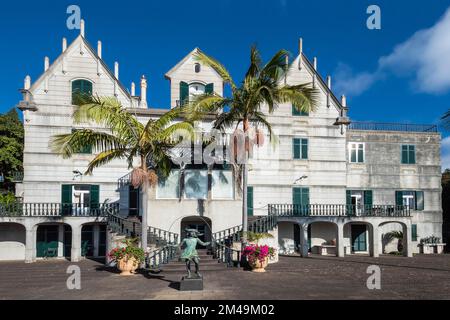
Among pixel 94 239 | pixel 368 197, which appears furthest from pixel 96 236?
pixel 368 197

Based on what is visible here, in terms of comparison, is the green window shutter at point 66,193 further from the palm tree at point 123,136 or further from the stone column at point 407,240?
the stone column at point 407,240

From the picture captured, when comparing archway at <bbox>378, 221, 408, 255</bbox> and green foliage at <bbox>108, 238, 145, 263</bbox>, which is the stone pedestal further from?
archway at <bbox>378, 221, 408, 255</bbox>

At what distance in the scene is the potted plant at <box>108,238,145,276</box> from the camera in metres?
15.5

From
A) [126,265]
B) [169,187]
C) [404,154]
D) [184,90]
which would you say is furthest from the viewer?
[404,154]

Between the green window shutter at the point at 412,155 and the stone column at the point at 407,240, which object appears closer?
the stone column at the point at 407,240

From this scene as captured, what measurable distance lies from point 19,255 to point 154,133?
13774 mm

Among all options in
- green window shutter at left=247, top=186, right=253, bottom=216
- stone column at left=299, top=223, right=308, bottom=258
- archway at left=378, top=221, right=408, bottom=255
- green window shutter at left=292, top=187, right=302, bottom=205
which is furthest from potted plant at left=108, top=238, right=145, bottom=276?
archway at left=378, top=221, right=408, bottom=255

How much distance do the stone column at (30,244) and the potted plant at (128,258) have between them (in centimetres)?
835

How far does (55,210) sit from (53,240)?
8.39 feet

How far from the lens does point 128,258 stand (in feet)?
51.0

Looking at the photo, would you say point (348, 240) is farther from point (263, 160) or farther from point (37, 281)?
point (37, 281)

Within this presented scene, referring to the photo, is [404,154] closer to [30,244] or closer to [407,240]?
[407,240]

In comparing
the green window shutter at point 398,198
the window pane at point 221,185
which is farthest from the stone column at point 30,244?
the green window shutter at point 398,198

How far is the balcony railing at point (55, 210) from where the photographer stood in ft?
70.0
